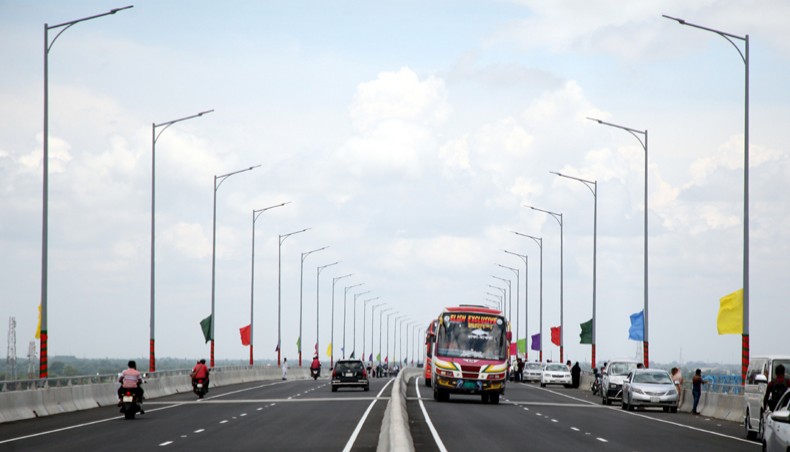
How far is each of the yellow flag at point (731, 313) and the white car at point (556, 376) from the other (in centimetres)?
3451

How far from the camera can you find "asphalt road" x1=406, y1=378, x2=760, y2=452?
26.8 metres

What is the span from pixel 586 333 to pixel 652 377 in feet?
93.2

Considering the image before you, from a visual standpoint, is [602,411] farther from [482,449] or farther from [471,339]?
[482,449]

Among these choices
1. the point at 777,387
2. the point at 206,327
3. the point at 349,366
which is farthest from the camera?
the point at 206,327

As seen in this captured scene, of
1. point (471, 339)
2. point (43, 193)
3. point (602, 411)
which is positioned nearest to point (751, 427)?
point (602, 411)

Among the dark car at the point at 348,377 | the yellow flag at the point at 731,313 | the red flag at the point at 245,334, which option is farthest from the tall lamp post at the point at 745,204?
the red flag at the point at 245,334

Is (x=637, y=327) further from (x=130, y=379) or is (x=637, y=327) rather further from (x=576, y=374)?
(x=130, y=379)

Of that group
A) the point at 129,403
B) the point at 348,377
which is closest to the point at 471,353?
the point at 348,377

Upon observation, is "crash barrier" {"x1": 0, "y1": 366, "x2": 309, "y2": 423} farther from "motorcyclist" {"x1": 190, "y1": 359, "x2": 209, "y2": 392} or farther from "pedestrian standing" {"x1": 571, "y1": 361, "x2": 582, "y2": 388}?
"pedestrian standing" {"x1": 571, "y1": 361, "x2": 582, "y2": 388}

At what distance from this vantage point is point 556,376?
253 ft

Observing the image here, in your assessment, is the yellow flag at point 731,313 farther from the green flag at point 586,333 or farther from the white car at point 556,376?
the white car at point 556,376

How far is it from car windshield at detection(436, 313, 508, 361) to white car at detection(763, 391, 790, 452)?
90.6ft

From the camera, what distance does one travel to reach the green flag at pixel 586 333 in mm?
74000

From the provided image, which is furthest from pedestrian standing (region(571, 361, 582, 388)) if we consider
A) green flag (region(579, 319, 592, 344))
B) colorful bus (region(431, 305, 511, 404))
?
colorful bus (region(431, 305, 511, 404))
